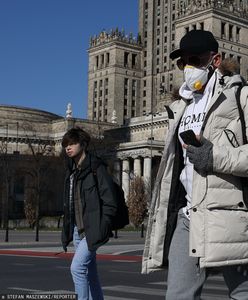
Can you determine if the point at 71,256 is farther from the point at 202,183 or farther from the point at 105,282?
the point at 202,183

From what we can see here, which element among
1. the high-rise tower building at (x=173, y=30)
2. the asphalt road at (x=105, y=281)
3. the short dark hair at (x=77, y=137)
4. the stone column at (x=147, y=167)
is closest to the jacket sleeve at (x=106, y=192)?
the short dark hair at (x=77, y=137)

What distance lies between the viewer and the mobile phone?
4.45 metres

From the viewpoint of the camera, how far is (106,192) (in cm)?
693

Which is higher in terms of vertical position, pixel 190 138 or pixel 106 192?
pixel 190 138

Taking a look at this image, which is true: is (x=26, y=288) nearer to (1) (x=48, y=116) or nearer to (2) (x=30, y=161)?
(2) (x=30, y=161)

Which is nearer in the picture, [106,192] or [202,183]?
[202,183]

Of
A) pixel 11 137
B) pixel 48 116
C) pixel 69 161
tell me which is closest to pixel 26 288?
pixel 69 161

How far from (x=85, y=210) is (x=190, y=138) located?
8.90ft

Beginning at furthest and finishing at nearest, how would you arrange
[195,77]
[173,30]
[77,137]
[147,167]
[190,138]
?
[173,30] < [147,167] < [77,137] < [195,77] < [190,138]

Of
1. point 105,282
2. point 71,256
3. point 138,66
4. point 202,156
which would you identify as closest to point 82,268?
point 202,156

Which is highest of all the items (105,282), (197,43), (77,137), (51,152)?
(51,152)

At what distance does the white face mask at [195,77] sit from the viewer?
4.78 metres

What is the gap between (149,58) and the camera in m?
143

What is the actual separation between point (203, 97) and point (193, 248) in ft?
3.58
